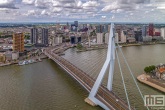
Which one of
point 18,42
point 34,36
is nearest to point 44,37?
point 34,36

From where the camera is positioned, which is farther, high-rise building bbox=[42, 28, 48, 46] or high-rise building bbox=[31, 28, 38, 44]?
high-rise building bbox=[31, 28, 38, 44]

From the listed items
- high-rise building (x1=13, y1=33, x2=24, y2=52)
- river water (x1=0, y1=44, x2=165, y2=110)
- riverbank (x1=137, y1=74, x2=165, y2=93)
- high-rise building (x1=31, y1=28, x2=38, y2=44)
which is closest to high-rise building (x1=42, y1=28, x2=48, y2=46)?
high-rise building (x1=31, y1=28, x2=38, y2=44)

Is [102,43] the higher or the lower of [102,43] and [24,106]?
the higher

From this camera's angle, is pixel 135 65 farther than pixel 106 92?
Yes

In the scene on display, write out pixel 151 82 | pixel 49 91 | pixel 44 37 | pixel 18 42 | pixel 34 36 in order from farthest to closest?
pixel 34 36 < pixel 44 37 < pixel 18 42 < pixel 151 82 < pixel 49 91

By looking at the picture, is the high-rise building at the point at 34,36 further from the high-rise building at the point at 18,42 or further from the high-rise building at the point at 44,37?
the high-rise building at the point at 18,42

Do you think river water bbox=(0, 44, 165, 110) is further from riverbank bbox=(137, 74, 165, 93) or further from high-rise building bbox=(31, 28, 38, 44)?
high-rise building bbox=(31, 28, 38, 44)

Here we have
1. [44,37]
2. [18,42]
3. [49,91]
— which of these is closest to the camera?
[49,91]

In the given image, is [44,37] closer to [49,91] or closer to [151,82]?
[49,91]

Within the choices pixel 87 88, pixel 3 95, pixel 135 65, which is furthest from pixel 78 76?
pixel 135 65

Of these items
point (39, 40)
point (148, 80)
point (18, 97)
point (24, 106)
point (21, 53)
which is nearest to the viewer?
point (24, 106)

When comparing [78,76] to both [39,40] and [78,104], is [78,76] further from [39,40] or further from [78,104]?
[39,40]
